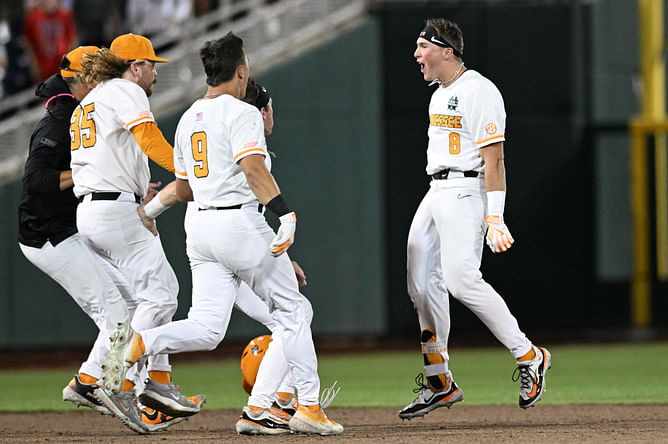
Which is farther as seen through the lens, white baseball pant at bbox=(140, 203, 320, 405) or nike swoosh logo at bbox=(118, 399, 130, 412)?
nike swoosh logo at bbox=(118, 399, 130, 412)

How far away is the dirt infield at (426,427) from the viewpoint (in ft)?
19.9

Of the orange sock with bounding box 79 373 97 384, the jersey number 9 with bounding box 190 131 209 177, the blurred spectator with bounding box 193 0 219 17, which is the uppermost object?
the blurred spectator with bounding box 193 0 219 17

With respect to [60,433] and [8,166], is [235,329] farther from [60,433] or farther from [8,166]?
[60,433]

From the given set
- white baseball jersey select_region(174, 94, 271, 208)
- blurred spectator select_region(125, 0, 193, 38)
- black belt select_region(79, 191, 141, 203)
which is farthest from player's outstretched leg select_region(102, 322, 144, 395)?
blurred spectator select_region(125, 0, 193, 38)

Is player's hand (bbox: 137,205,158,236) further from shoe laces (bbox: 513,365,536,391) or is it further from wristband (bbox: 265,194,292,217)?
shoe laces (bbox: 513,365,536,391)

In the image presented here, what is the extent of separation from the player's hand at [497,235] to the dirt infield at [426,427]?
3.66 feet

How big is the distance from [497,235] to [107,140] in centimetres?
250

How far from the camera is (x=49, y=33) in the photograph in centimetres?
1334

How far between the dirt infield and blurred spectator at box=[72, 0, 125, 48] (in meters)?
6.96

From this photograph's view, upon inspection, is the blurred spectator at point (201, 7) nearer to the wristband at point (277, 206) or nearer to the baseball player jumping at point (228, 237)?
the baseball player jumping at point (228, 237)

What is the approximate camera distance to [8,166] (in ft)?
45.2

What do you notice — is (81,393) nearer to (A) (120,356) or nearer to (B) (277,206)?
(A) (120,356)

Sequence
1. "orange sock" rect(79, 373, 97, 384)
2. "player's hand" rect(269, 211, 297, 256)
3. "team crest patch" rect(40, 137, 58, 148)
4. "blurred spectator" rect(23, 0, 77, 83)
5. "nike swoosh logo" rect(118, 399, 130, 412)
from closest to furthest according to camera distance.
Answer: "player's hand" rect(269, 211, 297, 256)
"nike swoosh logo" rect(118, 399, 130, 412)
"orange sock" rect(79, 373, 97, 384)
"team crest patch" rect(40, 137, 58, 148)
"blurred spectator" rect(23, 0, 77, 83)

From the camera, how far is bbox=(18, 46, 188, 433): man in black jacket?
677 cm
